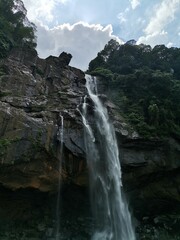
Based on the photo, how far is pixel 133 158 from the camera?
61.1ft

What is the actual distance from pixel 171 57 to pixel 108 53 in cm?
780

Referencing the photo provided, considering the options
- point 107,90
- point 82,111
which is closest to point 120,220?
point 82,111

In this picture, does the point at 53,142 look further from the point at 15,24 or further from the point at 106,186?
the point at 15,24

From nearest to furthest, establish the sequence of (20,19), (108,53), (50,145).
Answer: (50,145) < (20,19) < (108,53)

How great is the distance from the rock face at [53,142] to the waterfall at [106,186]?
549 millimetres

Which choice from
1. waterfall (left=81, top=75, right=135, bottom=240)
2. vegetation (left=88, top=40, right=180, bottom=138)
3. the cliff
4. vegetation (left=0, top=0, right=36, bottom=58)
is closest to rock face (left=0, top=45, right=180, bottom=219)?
the cliff

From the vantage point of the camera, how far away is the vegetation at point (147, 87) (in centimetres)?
2146

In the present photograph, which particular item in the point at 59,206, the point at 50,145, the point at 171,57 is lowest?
the point at 59,206

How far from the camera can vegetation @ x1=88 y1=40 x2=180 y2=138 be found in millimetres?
21459

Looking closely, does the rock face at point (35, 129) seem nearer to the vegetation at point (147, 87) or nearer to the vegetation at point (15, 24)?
the vegetation at point (147, 87)

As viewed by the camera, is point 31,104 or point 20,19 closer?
point 31,104

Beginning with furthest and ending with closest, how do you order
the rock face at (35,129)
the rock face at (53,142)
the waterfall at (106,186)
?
1. the waterfall at (106,186)
2. the rock face at (53,142)
3. the rock face at (35,129)

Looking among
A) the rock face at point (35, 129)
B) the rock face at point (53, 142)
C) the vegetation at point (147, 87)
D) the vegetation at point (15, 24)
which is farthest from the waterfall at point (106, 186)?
the vegetation at point (15, 24)

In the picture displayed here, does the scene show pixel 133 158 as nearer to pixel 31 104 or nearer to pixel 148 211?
pixel 148 211
